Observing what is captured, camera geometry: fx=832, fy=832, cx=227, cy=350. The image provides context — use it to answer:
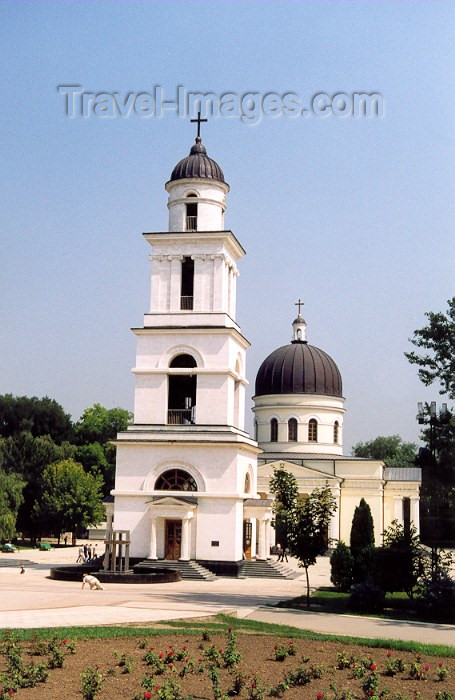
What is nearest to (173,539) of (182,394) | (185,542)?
(185,542)

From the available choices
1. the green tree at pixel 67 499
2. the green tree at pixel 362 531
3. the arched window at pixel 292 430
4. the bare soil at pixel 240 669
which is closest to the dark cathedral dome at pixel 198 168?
the green tree at pixel 362 531

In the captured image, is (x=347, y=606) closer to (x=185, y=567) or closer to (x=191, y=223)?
(x=185, y=567)

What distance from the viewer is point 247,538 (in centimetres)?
3862

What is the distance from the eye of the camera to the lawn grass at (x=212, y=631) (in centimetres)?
1664

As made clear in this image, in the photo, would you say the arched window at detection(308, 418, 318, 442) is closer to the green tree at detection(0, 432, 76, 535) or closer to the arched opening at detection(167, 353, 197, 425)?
the green tree at detection(0, 432, 76, 535)

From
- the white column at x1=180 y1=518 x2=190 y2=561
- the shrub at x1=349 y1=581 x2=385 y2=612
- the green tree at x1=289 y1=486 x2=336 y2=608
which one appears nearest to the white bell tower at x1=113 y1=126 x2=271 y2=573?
the white column at x1=180 y1=518 x2=190 y2=561

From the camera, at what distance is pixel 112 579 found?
31844mm

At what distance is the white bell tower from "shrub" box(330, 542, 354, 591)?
5.94 m

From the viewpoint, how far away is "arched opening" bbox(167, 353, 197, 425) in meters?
37.6

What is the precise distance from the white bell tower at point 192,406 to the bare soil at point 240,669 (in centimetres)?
1834

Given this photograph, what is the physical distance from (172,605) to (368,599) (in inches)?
220

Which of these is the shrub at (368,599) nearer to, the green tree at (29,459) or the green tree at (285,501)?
the green tree at (285,501)

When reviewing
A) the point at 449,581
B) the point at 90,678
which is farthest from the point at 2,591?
the point at 90,678

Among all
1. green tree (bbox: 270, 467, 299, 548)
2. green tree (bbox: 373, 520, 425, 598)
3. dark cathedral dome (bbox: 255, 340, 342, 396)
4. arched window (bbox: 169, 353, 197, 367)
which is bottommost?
green tree (bbox: 373, 520, 425, 598)
